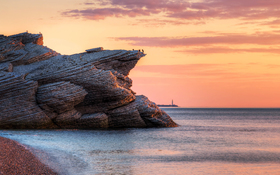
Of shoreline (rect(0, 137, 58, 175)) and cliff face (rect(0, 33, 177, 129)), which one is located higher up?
cliff face (rect(0, 33, 177, 129))

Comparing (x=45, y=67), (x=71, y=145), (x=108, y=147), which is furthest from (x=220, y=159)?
(x=45, y=67)

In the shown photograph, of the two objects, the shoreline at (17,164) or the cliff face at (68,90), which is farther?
the cliff face at (68,90)

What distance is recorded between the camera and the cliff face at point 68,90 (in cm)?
5294

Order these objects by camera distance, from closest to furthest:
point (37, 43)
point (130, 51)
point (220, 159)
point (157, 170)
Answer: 1. point (157, 170)
2. point (220, 159)
3. point (130, 51)
4. point (37, 43)

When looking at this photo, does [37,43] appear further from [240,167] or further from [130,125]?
[240,167]

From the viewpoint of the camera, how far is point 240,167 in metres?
29.0

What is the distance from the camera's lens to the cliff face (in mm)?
52938

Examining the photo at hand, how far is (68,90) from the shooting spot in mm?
55375

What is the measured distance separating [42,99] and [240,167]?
117ft

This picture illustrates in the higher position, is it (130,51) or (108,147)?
(130,51)

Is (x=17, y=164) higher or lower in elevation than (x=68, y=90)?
lower

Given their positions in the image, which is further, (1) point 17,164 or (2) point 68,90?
(2) point 68,90

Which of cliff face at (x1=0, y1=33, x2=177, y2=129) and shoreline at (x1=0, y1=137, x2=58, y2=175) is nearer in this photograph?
shoreline at (x1=0, y1=137, x2=58, y2=175)

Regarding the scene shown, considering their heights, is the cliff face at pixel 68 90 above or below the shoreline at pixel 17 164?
above
